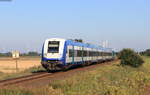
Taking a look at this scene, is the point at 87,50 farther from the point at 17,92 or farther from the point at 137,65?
the point at 17,92

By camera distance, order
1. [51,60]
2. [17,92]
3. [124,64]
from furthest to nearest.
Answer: [124,64], [51,60], [17,92]

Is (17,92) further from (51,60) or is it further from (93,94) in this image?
(51,60)

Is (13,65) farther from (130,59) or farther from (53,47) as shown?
(53,47)

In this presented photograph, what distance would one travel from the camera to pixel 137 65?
146ft

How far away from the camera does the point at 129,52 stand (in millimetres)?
46375

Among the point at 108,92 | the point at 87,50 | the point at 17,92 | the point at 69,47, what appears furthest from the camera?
the point at 87,50

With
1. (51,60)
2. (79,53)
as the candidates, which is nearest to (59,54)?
(51,60)

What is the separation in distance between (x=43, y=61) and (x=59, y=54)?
155 centimetres

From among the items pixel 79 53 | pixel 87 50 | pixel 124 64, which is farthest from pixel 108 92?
pixel 124 64

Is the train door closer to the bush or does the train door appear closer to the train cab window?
the train cab window

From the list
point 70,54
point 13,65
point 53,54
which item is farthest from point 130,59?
point 13,65

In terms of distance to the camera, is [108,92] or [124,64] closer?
[108,92]

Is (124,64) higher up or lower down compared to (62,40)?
lower down

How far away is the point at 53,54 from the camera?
27266mm
